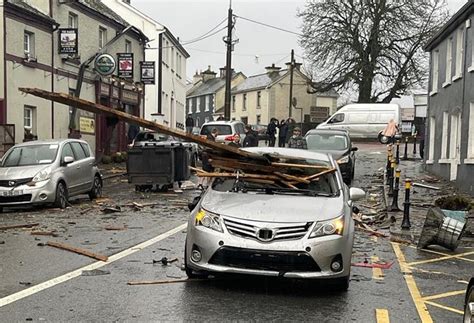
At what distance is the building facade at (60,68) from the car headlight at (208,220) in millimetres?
15489

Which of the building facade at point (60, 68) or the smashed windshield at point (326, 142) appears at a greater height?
the building facade at point (60, 68)

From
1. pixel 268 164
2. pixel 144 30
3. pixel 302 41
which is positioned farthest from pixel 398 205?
pixel 302 41

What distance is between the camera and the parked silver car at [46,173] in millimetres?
13961

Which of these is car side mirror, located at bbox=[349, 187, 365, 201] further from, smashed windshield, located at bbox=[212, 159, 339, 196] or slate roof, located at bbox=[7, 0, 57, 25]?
slate roof, located at bbox=[7, 0, 57, 25]

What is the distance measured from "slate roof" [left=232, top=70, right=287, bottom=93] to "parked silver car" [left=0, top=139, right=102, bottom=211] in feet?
194

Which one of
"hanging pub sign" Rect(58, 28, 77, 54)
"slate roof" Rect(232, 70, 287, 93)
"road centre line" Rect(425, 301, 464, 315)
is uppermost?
"slate roof" Rect(232, 70, 287, 93)

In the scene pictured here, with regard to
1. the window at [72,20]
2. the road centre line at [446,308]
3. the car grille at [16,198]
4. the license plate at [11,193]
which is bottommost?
the road centre line at [446,308]

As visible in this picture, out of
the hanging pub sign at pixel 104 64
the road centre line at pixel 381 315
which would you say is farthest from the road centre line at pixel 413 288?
the hanging pub sign at pixel 104 64

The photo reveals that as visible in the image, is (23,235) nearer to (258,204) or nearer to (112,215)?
(112,215)

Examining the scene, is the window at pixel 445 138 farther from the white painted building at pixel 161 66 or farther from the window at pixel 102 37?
the window at pixel 102 37

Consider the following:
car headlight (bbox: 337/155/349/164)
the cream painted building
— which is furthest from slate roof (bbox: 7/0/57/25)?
the cream painted building

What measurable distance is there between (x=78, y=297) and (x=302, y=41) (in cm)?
4627

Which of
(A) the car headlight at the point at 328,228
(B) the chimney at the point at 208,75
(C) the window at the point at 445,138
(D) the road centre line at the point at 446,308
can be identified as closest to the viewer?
(D) the road centre line at the point at 446,308

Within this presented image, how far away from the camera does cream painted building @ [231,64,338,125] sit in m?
73.8
